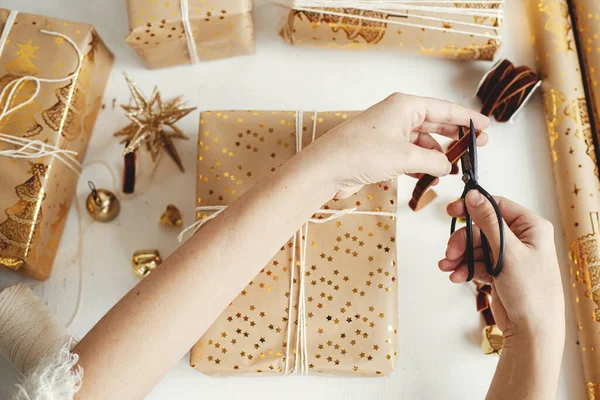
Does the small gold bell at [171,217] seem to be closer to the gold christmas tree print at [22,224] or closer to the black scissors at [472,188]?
the gold christmas tree print at [22,224]

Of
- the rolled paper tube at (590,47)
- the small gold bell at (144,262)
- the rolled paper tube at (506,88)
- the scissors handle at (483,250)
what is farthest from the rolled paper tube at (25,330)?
the rolled paper tube at (590,47)

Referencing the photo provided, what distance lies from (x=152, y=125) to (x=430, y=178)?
525 millimetres

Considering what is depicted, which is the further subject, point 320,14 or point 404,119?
point 320,14

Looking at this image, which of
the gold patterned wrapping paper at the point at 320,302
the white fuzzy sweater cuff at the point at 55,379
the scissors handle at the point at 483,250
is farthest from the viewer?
the gold patterned wrapping paper at the point at 320,302

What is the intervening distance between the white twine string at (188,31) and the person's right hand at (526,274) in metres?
0.60

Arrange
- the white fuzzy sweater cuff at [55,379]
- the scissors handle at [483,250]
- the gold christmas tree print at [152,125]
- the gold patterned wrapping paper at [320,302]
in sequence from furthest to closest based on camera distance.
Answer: the gold christmas tree print at [152,125] < the gold patterned wrapping paper at [320,302] < the scissors handle at [483,250] < the white fuzzy sweater cuff at [55,379]

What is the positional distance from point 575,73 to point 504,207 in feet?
1.35

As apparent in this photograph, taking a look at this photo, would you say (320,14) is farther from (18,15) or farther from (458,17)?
(18,15)

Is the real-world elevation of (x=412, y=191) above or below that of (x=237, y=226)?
above

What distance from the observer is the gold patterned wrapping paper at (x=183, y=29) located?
37.2 inches

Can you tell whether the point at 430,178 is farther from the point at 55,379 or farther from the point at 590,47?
the point at 55,379

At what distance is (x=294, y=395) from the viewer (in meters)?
0.93

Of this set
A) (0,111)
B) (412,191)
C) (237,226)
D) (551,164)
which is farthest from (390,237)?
(0,111)

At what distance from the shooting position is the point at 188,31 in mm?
978
